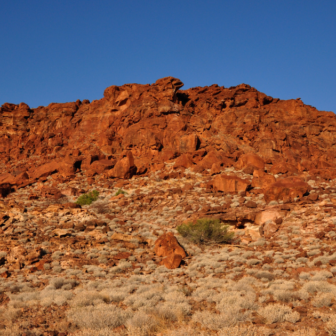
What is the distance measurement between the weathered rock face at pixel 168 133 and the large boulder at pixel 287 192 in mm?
6984

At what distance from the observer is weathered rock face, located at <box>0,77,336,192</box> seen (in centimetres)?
3153

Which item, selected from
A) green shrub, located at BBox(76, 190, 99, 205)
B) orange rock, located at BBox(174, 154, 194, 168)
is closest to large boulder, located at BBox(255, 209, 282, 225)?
orange rock, located at BBox(174, 154, 194, 168)

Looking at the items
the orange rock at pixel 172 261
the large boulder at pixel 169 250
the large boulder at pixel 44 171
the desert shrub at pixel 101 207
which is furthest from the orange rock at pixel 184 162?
the orange rock at pixel 172 261

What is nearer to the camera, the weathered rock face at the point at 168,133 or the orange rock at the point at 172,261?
the orange rock at the point at 172,261

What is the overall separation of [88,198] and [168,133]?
13.4 m

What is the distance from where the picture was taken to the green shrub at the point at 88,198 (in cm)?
2505

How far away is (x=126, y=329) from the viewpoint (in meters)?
6.36

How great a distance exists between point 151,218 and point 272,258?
10211 mm

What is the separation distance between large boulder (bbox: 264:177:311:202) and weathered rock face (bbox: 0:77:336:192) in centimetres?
698

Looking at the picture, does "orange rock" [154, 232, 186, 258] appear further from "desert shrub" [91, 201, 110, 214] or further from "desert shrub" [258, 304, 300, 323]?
"desert shrub" [91, 201, 110, 214]

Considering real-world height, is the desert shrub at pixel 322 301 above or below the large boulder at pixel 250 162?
below

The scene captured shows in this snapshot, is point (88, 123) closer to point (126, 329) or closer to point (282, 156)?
point (282, 156)

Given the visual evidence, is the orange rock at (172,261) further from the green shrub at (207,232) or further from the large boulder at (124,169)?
the large boulder at (124,169)

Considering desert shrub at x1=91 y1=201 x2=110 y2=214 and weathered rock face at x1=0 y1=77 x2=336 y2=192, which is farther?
weathered rock face at x1=0 y1=77 x2=336 y2=192
